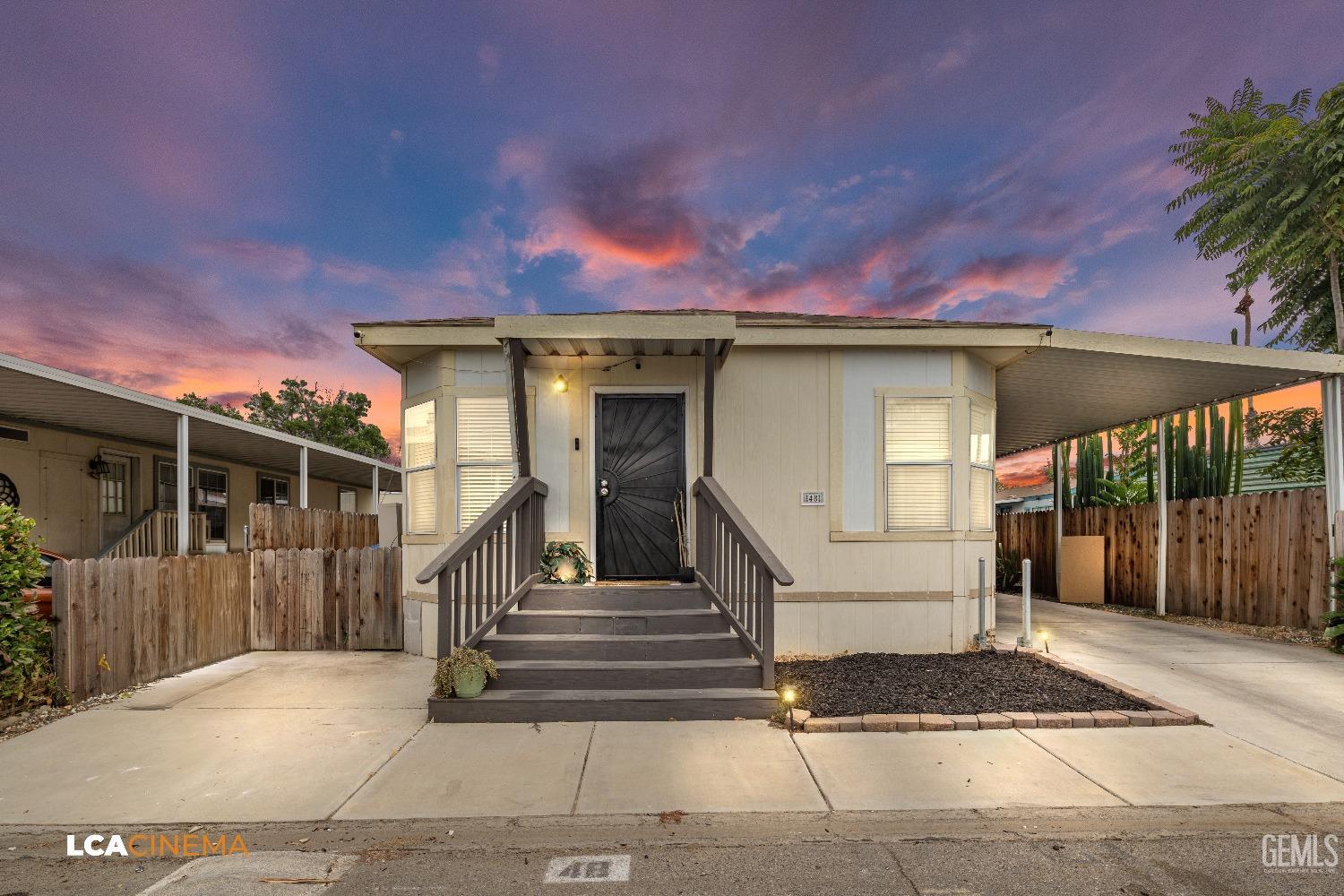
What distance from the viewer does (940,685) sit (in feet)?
15.0

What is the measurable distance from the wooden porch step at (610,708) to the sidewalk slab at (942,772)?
0.50 m

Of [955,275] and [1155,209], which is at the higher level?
[1155,209]

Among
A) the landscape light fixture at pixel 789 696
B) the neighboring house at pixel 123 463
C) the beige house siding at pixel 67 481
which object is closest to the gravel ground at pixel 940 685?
the landscape light fixture at pixel 789 696

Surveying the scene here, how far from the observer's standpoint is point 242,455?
37.2 ft

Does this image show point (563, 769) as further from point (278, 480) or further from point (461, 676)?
point (278, 480)

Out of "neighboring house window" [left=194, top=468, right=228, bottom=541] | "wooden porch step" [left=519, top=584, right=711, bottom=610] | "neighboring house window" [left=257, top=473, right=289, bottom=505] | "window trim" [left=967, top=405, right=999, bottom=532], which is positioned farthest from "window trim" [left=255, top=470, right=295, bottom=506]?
"window trim" [left=967, top=405, right=999, bottom=532]

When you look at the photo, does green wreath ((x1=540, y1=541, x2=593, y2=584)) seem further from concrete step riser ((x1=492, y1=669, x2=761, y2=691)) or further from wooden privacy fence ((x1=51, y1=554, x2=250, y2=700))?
wooden privacy fence ((x1=51, y1=554, x2=250, y2=700))

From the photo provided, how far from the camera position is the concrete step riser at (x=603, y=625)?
4766mm

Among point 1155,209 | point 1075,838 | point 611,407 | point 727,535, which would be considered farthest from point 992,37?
point 1075,838

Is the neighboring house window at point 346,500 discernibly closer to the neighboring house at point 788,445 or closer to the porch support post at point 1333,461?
the neighboring house at point 788,445

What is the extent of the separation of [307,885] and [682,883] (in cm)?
151

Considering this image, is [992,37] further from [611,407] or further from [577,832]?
[577,832]

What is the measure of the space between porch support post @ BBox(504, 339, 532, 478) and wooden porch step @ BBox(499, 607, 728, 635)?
1.34 m
